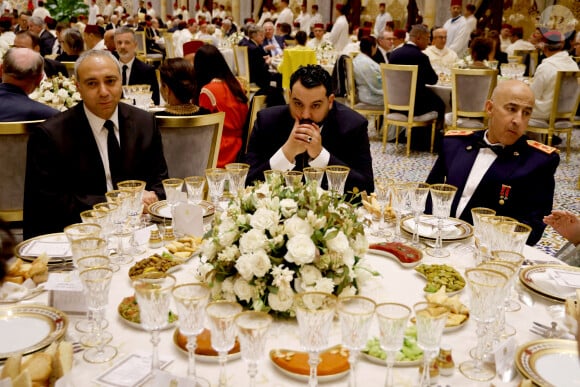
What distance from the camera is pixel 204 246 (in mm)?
1688

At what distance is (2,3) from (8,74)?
70.0 ft

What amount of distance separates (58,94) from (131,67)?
6.29ft

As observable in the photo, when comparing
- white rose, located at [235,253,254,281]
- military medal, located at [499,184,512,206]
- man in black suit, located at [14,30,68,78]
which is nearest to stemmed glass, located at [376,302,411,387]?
white rose, located at [235,253,254,281]

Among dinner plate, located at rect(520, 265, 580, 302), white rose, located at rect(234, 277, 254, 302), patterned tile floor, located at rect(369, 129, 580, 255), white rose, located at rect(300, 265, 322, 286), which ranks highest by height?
white rose, located at rect(300, 265, 322, 286)

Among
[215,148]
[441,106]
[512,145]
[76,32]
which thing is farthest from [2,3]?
[512,145]

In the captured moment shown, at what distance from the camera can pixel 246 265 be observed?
153cm

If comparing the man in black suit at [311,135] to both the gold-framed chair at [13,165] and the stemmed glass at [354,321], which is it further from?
the stemmed glass at [354,321]

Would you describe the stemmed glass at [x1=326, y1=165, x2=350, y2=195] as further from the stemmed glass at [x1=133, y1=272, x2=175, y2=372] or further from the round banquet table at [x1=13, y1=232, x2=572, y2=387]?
the stemmed glass at [x1=133, y1=272, x2=175, y2=372]

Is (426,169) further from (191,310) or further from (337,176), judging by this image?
(191,310)

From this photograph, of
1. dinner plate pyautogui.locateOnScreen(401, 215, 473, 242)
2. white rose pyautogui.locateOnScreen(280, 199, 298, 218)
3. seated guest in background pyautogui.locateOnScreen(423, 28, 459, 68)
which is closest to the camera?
white rose pyautogui.locateOnScreen(280, 199, 298, 218)

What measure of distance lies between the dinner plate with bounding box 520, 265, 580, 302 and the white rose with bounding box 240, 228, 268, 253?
34.5 inches

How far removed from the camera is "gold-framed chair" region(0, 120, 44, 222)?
3.20m

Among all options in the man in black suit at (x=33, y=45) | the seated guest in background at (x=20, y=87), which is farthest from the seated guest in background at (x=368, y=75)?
the seated guest in background at (x=20, y=87)

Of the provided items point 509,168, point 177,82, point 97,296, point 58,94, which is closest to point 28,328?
point 97,296
